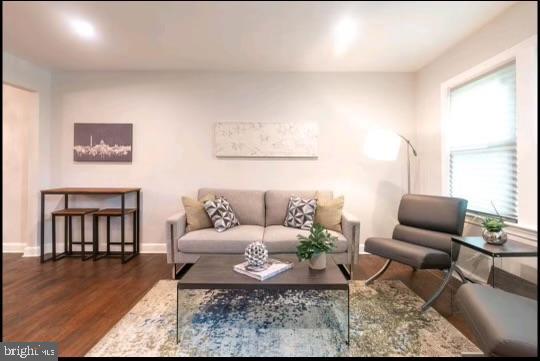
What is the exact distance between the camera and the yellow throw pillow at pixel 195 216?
115 inches

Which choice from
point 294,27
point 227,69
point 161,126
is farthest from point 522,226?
point 161,126

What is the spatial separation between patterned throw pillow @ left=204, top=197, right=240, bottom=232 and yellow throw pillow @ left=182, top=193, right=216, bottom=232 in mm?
69

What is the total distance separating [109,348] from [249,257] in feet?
3.17

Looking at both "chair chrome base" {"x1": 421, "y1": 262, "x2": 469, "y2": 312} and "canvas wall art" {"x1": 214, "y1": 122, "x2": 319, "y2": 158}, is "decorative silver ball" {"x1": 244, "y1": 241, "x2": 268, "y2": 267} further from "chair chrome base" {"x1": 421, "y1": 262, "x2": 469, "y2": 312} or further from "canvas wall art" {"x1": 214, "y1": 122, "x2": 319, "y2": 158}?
"canvas wall art" {"x1": 214, "y1": 122, "x2": 319, "y2": 158}

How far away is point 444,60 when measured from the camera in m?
2.96

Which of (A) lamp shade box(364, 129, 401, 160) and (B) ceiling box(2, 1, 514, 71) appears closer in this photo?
(B) ceiling box(2, 1, 514, 71)

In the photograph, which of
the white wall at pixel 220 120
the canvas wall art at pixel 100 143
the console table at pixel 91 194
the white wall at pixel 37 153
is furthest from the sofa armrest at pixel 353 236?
the white wall at pixel 37 153

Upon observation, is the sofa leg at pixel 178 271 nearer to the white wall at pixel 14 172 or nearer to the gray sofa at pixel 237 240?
the gray sofa at pixel 237 240

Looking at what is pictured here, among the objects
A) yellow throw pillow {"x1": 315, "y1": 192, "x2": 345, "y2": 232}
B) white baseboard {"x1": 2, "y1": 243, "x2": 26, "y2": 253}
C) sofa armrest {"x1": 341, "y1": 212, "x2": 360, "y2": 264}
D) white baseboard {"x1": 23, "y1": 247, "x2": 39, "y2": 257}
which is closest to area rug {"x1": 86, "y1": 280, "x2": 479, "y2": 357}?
sofa armrest {"x1": 341, "y1": 212, "x2": 360, "y2": 264}

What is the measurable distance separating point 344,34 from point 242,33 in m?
0.91

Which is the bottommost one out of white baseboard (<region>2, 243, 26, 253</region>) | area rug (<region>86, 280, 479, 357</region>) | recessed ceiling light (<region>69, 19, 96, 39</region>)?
area rug (<region>86, 280, 479, 357</region>)

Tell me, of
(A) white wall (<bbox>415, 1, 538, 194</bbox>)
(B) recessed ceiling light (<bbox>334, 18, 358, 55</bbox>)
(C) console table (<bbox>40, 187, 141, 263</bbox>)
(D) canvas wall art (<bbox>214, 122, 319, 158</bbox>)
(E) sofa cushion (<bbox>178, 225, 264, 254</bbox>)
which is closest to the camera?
(A) white wall (<bbox>415, 1, 538, 194</bbox>)

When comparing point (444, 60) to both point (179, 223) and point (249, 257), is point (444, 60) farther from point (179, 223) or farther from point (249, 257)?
point (179, 223)

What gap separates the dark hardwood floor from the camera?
1805 mm
